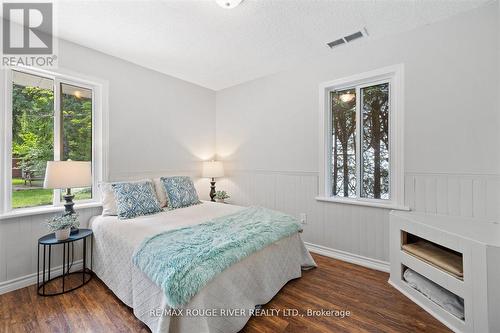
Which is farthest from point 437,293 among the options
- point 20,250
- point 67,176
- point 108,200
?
point 20,250

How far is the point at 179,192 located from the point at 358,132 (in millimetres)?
2386

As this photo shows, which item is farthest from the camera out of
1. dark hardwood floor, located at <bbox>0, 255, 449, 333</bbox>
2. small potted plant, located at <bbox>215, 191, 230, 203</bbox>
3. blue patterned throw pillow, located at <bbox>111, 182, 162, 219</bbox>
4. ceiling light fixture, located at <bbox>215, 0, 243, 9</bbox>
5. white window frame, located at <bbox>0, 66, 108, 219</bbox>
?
small potted plant, located at <bbox>215, 191, 230, 203</bbox>

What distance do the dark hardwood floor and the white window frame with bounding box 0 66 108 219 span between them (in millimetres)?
789

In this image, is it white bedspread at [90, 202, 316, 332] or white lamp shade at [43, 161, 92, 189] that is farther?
white lamp shade at [43, 161, 92, 189]

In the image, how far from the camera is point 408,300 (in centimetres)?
188

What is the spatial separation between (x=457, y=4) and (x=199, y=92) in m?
3.32

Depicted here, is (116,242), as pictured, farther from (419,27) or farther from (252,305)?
(419,27)

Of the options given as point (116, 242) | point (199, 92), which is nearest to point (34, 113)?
point (116, 242)

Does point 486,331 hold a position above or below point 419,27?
below

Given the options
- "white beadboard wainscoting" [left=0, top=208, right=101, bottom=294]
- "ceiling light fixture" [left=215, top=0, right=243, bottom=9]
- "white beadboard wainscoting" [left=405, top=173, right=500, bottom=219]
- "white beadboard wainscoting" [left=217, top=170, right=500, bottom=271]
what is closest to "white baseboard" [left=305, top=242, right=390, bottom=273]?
"white beadboard wainscoting" [left=217, top=170, right=500, bottom=271]

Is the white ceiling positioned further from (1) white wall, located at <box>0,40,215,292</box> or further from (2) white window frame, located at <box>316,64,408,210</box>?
(2) white window frame, located at <box>316,64,408,210</box>

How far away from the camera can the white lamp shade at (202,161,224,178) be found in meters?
3.70

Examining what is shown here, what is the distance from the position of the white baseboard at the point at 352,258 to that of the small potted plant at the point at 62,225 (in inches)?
107

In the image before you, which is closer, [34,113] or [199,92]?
[34,113]
